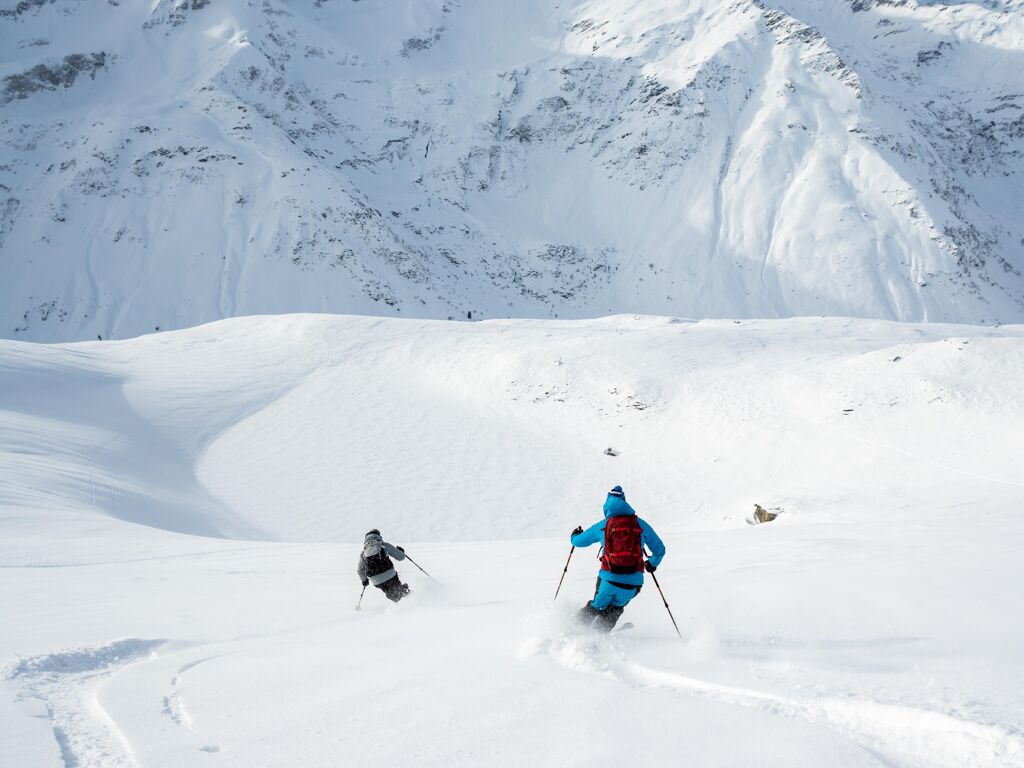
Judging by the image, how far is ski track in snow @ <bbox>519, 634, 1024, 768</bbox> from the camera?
11.2ft

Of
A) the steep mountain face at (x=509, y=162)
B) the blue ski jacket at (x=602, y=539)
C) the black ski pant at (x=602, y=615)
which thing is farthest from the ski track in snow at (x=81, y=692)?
the steep mountain face at (x=509, y=162)

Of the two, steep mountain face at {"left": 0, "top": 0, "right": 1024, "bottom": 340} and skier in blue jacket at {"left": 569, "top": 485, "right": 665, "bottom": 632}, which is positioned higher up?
steep mountain face at {"left": 0, "top": 0, "right": 1024, "bottom": 340}

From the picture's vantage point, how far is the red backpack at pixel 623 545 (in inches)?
242

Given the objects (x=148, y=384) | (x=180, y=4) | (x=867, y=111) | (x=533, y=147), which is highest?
(x=180, y=4)

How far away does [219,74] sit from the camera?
104562 mm

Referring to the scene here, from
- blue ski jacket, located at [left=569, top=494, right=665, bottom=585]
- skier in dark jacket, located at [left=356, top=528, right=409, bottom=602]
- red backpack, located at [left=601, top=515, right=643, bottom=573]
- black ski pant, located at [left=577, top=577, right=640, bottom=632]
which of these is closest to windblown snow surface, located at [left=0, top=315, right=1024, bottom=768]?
black ski pant, located at [left=577, top=577, right=640, bottom=632]

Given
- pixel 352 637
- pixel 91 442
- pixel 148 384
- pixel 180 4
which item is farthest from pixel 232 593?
pixel 180 4

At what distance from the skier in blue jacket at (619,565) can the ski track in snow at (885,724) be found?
1242mm

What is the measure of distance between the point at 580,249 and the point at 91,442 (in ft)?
271

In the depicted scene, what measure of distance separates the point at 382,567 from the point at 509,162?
111816 millimetres

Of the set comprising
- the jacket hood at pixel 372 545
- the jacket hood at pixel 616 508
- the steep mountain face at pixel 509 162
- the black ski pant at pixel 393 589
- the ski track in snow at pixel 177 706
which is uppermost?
the steep mountain face at pixel 509 162

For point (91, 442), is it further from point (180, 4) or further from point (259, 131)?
point (180, 4)

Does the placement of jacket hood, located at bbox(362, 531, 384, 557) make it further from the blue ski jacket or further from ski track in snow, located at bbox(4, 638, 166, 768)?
the blue ski jacket

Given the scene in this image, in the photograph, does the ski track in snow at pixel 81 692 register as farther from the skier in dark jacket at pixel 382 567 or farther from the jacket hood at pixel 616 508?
the jacket hood at pixel 616 508
